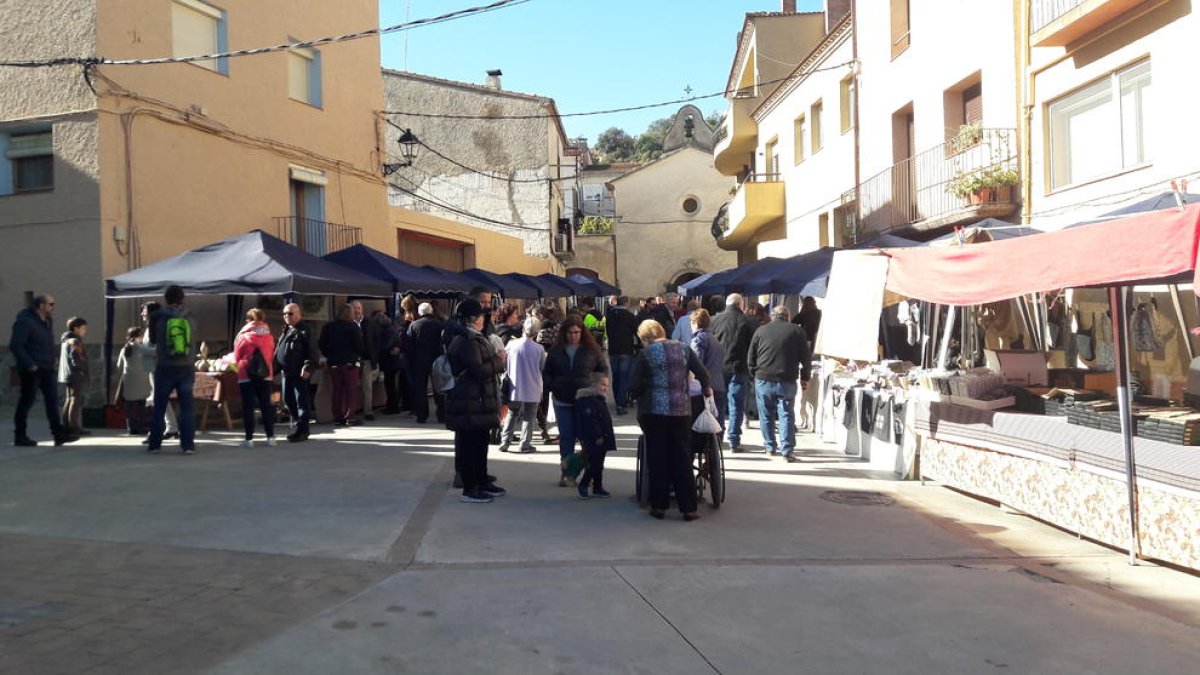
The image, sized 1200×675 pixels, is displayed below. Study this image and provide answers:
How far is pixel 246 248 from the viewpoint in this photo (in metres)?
12.5

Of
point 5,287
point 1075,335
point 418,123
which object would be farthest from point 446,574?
point 418,123

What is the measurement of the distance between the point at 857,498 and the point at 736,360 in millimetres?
3015

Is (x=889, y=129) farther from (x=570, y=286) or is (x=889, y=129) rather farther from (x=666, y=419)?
(x=666, y=419)

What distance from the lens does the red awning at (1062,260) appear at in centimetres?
504

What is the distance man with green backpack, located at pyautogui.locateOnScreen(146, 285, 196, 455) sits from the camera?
952 centimetres

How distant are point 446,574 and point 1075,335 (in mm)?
7556

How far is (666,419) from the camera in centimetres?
702

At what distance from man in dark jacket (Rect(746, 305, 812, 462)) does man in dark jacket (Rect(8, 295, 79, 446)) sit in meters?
7.88

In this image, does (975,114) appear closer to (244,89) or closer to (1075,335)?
(1075,335)

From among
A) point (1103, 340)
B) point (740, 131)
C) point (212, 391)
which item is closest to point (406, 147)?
point (212, 391)

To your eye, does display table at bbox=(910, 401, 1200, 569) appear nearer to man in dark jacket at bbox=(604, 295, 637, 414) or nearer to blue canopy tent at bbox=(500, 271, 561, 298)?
man in dark jacket at bbox=(604, 295, 637, 414)

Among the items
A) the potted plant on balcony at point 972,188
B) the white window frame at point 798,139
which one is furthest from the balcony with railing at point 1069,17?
the white window frame at point 798,139

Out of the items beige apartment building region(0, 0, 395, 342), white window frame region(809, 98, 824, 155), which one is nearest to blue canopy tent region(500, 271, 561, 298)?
white window frame region(809, 98, 824, 155)

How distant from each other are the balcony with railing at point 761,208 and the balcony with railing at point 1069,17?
13218 mm
